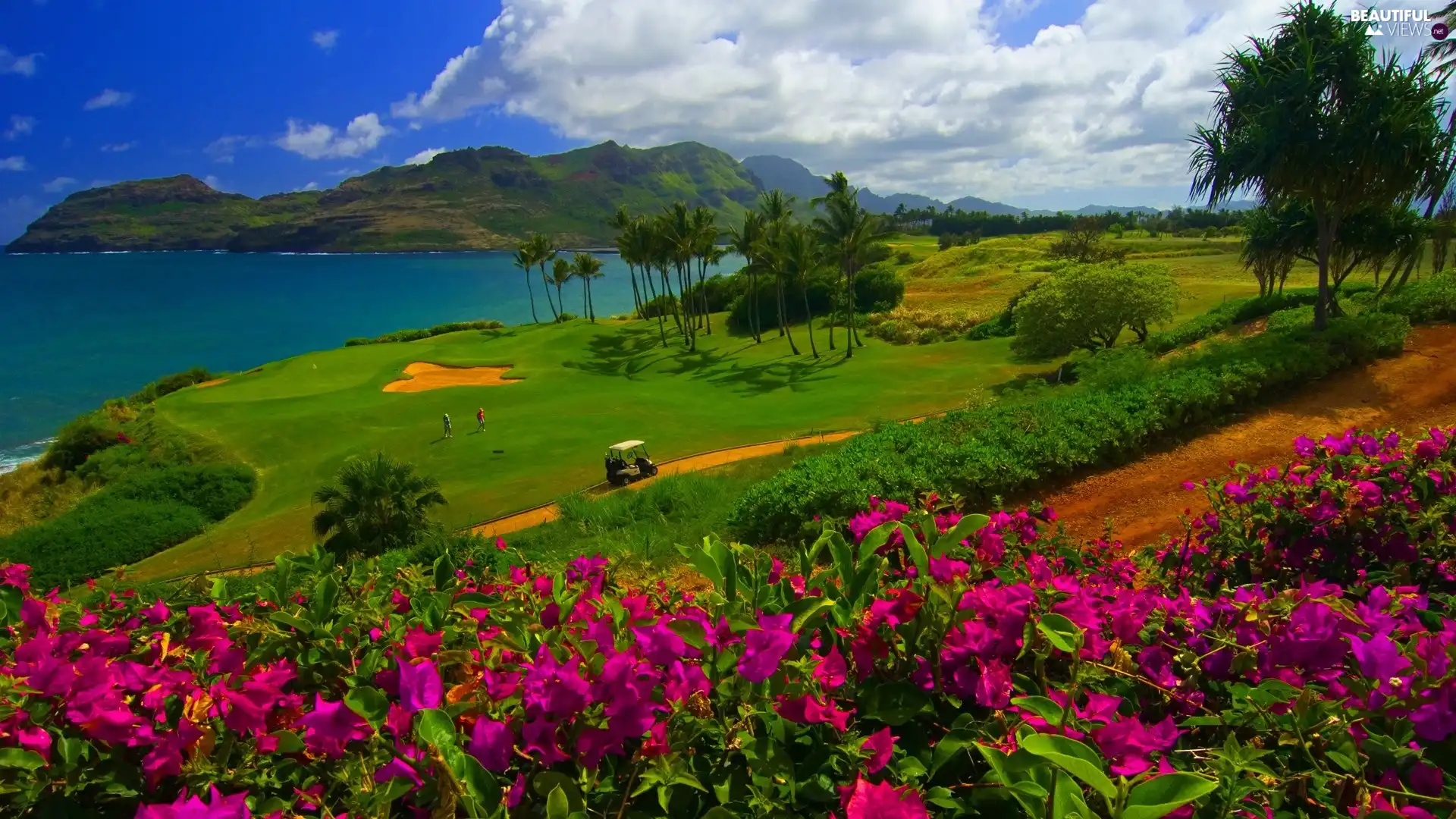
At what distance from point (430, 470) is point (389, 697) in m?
23.0

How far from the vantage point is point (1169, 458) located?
1010cm

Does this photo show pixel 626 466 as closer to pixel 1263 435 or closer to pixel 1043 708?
pixel 1263 435

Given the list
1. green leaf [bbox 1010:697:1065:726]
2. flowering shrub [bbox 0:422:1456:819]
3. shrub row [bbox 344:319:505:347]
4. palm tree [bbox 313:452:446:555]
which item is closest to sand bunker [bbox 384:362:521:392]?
shrub row [bbox 344:319:505:347]

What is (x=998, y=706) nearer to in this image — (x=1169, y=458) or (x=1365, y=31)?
(x=1169, y=458)

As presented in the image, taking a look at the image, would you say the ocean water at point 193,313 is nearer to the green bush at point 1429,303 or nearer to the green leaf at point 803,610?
the green leaf at point 803,610

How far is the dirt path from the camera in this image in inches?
352

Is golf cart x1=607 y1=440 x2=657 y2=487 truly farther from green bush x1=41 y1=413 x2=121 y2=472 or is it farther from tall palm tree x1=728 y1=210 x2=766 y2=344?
tall palm tree x1=728 y1=210 x2=766 y2=344

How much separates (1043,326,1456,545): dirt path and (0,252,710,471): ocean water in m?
47.2

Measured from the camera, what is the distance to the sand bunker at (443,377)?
37531mm

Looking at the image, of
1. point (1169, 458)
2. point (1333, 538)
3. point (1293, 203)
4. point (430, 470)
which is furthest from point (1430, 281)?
point (430, 470)

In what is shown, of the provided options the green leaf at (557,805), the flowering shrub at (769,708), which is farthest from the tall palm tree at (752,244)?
the green leaf at (557,805)

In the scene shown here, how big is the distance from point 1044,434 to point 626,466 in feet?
40.0

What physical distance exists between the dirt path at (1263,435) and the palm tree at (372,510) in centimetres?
1192

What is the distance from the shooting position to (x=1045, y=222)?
378 ft
